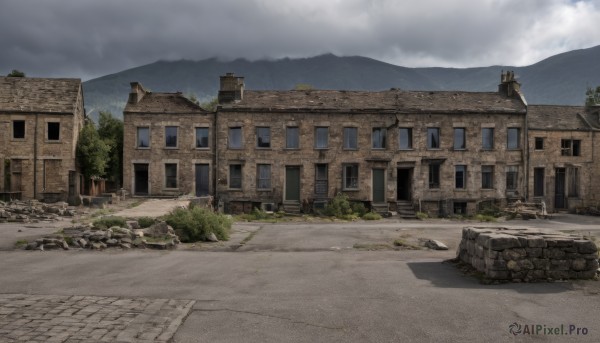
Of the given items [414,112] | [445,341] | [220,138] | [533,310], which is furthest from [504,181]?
[445,341]

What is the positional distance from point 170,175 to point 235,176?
15.5ft

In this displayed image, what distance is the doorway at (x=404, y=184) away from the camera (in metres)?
34.1

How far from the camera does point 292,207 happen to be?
1282 inches

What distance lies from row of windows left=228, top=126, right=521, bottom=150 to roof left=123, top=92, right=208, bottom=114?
350cm

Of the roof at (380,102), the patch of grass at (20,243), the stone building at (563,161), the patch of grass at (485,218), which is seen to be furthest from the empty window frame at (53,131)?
the stone building at (563,161)

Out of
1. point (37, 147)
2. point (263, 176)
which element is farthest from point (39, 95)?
point (263, 176)

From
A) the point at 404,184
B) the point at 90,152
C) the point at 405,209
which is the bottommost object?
the point at 405,209

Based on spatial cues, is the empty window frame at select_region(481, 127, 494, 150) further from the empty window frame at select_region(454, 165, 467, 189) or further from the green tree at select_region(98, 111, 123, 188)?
the green tree at select_region(98, 111, 123, 188)

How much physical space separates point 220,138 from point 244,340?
90.3 ft

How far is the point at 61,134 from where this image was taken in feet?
102

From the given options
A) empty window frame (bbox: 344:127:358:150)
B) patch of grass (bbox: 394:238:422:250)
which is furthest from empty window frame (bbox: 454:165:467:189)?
patch of grass (bbox: 394:238:422:250)

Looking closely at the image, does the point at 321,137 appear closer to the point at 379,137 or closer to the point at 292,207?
the point at 379,137

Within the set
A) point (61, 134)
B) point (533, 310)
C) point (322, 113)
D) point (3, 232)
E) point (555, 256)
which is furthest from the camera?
point (322, 113)

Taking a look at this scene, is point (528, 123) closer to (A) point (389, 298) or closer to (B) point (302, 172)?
(B) point (302, 172)
